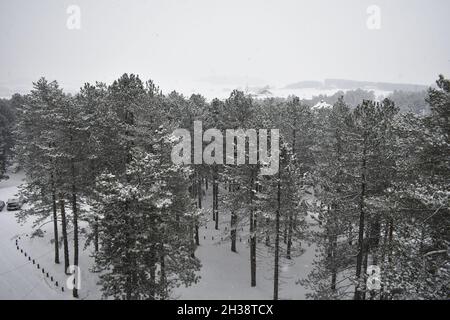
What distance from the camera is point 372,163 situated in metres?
15.3

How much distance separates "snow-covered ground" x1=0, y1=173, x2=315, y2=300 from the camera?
20547mm

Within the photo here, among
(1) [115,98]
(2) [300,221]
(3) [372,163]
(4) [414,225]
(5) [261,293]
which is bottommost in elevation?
(5) [261,293]

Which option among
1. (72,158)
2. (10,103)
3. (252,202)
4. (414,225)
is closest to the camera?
(414,225)

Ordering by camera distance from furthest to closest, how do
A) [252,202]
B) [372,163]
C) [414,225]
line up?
[252,202] → [372,163] → [414,225]

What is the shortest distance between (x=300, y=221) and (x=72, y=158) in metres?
15.1

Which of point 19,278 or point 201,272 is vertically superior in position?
point 19,278

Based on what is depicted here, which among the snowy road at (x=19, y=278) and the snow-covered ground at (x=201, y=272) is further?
the snow-covered ground at (x=201, y=272)

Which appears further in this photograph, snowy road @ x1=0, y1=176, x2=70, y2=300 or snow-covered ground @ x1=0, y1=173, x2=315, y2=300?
snow-covered ground @ x1=0, y1=173, x2=315, y2=300

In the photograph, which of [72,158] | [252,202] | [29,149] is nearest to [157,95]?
[72,158]

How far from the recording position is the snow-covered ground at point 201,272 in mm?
20547

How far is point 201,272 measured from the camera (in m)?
23.6

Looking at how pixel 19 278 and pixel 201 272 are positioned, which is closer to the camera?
pixel 19 278
